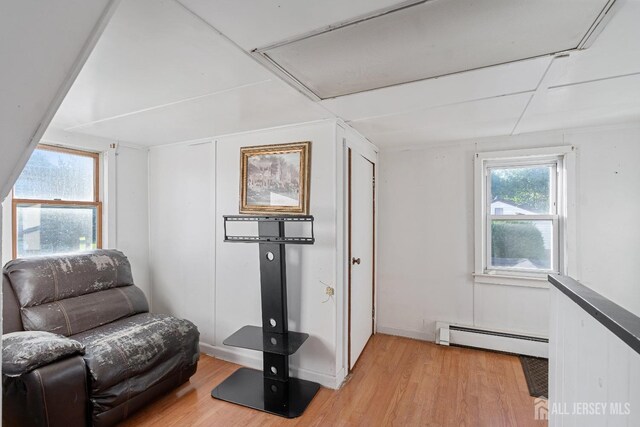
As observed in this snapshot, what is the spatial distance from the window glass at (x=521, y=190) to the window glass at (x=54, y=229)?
158 inches

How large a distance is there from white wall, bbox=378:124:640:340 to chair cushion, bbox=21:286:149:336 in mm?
2494

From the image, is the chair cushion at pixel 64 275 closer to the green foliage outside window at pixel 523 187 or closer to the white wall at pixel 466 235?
the white wall at pixel 466 235

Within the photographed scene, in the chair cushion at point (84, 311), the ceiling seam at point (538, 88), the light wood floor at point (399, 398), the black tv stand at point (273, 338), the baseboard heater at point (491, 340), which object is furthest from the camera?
the baseboard heater at point (491, 340)

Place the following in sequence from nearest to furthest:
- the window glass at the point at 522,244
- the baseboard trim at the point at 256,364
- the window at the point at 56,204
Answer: the baseboard trim at the point at 256,364, the window at the point at 56,204, the window glass at the point at 522,244

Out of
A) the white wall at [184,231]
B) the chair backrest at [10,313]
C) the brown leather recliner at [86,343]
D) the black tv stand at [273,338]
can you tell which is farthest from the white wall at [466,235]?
A: the chair backrest at [10,313]

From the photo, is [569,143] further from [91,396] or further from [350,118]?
[91,396]

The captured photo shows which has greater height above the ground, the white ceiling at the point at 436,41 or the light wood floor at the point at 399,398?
the white ceiling at the point at 436,41

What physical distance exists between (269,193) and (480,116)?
1.78 meters

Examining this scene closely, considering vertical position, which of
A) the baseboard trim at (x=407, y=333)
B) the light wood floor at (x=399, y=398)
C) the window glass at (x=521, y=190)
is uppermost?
the window glass at (x=521, y=190)

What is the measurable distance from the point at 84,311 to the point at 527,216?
12.9 feet

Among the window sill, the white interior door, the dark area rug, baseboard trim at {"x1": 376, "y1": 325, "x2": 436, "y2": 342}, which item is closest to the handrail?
the dark area rug

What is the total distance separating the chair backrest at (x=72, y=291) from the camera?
6.89ft

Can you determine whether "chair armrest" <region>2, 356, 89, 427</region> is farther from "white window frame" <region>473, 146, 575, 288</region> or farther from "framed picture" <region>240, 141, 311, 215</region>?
"white window frame" <region>473, 146, 575, 288</region>

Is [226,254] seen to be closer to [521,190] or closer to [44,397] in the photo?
[44,397]
